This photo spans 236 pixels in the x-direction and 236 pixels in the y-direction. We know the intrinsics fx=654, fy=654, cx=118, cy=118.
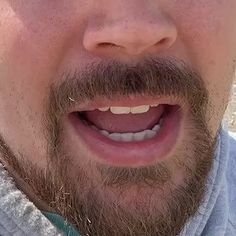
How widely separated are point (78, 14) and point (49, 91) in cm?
14

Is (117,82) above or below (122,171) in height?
above

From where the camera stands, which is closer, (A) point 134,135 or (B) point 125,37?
(B) point 125,37

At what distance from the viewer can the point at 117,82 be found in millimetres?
1031

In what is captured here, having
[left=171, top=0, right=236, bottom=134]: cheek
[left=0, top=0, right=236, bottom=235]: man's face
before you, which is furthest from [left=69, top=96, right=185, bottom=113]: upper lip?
[left=171, top=0, right=236, bottom=134]: cheek

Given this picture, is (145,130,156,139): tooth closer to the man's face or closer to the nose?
the man's face

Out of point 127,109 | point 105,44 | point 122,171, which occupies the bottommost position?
point 122,171

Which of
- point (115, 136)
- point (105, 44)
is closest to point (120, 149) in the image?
point (115, 136)

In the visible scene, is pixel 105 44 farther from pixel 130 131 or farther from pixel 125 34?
pixel 130 131

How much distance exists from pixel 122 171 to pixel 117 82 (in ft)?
0.50

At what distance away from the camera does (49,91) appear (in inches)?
42.4

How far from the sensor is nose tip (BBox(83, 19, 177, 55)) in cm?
100

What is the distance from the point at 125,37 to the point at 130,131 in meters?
0.19

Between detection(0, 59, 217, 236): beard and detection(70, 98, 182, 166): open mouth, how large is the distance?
0.06 feet

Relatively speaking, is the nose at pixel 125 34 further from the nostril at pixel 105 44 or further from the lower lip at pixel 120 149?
the lower lip at pixel 120 149
